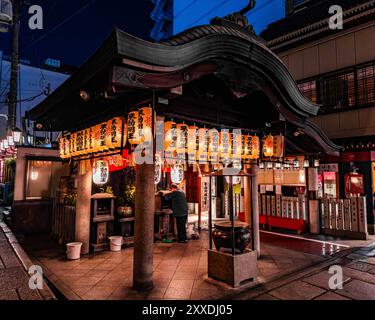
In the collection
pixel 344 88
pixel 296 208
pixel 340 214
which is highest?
pixel 344 88

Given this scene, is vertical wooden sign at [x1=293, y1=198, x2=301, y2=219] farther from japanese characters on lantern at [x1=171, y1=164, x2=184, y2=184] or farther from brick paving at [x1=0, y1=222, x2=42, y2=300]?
brick paving at [x1=0, y1=222, x2=42, y2=300]

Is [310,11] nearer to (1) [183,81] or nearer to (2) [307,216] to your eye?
(2) [307,216]

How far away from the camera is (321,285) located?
7.41 m

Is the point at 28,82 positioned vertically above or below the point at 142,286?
above

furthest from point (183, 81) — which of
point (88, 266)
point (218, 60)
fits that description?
point (88, 266)

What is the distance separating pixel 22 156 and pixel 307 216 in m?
16.7

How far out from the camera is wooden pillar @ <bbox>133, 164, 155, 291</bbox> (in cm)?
690

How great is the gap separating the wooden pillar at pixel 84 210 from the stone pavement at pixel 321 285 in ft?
21.9

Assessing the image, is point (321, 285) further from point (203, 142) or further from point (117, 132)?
point (117, 132)

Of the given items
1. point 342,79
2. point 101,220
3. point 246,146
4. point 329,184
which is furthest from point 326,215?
point 101,220

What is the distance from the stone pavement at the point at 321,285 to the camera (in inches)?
265

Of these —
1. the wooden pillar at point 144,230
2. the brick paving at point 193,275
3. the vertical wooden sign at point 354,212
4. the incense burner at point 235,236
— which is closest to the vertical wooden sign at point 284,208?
the vertical wooden sign at point 354,212

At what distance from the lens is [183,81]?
6.25 meters

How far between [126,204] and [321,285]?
865cm
